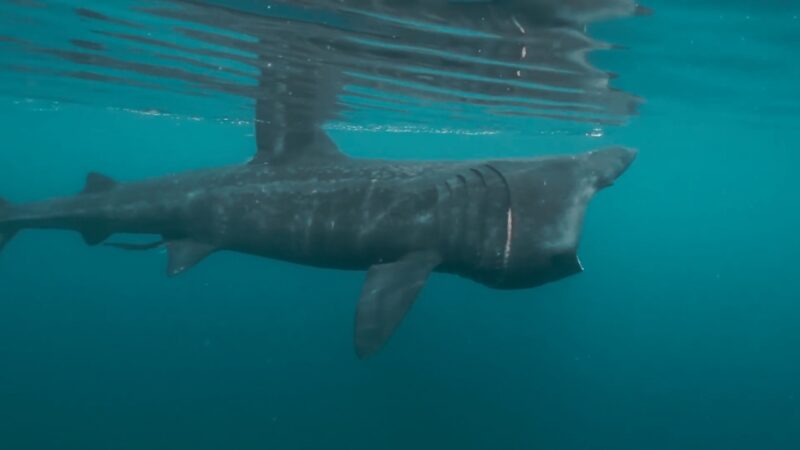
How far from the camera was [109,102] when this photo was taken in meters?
27.2

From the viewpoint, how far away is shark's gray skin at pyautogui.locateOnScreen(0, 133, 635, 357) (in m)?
7.82

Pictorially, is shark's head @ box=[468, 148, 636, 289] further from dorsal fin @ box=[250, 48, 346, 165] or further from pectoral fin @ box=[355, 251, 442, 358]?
dorsal fin @ box=[250, 48, 346, 165]

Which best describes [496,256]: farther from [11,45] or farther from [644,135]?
[644,135]

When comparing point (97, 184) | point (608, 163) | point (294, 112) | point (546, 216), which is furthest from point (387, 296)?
point (294, 112)

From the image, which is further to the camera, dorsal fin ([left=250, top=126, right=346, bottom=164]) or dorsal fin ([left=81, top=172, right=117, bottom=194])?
dorsal fin ([left=81, top=172, right=117, bottom=194])

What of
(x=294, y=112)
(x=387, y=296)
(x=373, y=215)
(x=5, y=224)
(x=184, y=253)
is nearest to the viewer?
(x=387, y=296)

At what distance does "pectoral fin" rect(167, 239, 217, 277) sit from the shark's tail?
13.3 ft

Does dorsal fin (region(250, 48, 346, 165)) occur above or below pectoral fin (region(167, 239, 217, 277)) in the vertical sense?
above

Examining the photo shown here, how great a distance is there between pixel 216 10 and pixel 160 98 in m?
13.6

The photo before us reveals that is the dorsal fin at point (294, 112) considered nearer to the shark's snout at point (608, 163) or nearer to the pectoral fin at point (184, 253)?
the pectoral fin at point (184, 253)


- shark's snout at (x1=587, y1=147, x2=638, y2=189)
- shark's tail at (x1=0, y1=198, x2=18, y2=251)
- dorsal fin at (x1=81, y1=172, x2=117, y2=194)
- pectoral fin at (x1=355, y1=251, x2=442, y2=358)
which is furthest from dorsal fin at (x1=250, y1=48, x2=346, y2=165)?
shark's tail at (x1=0, y1=198, x2=18, y2=251)

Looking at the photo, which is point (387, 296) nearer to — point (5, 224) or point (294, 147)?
point (294, 147)

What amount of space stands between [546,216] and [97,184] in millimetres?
8258

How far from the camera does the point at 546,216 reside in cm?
781
